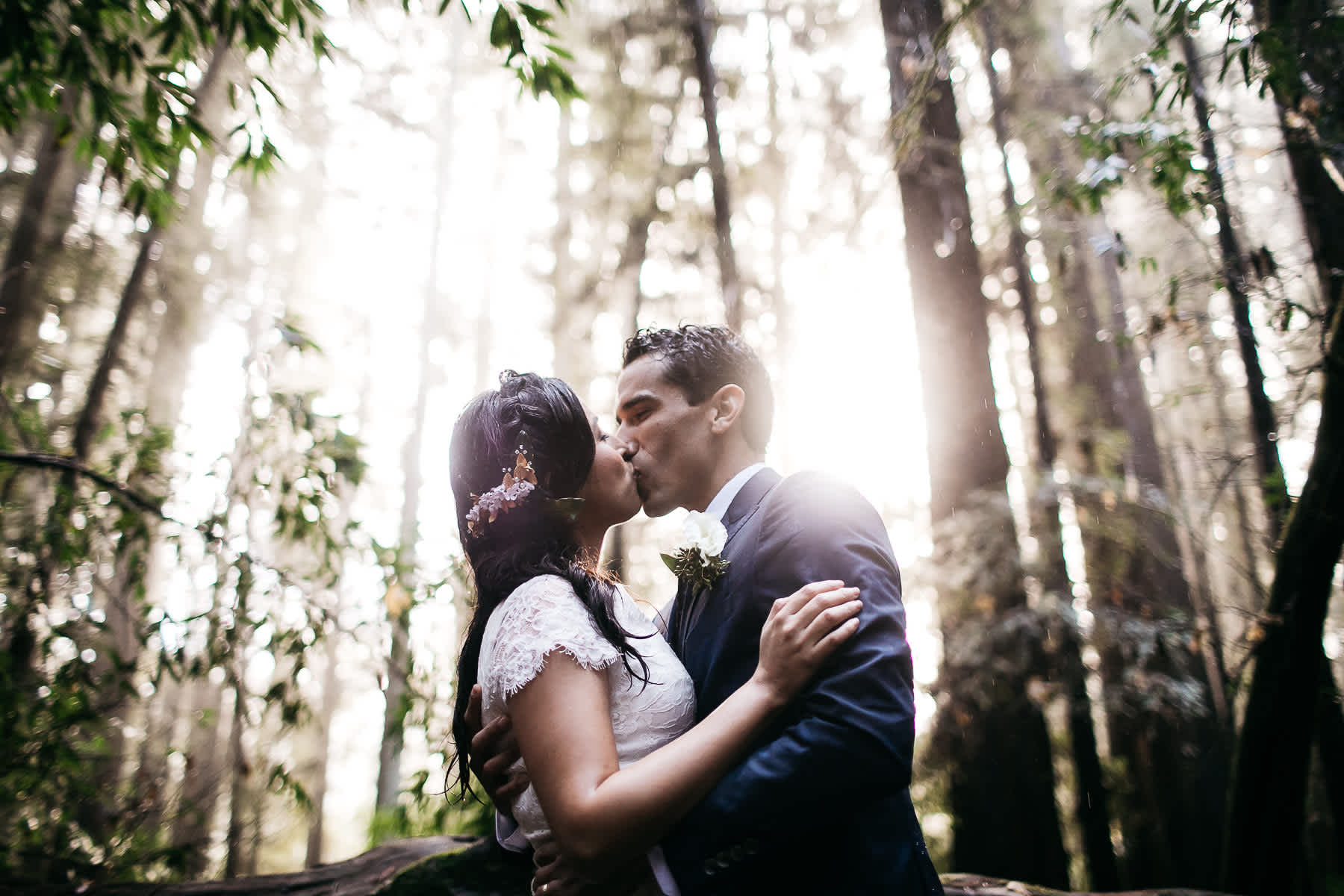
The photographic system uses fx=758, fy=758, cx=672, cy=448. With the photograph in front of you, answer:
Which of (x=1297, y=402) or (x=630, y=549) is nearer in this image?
(x=1297, y=402)

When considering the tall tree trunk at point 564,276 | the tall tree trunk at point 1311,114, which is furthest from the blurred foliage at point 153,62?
the tall tree trunk at point 564,276

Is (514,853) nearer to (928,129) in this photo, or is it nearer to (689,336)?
(689,336)

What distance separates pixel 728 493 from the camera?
2428 millimetres

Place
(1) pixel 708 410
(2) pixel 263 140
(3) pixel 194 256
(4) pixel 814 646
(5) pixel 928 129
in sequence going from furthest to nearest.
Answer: (3) pixel 194 256 < (5) pixel 928 129 < (2) pixel 263 140 < (1) pixel 708 410 < (4) pixel 814 646

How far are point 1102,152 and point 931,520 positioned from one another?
8.21 feet

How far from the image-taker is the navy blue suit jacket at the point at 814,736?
166cm

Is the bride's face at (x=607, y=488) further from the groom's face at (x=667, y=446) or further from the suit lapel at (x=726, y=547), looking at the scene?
the suit lapel at (x=726, y=547)

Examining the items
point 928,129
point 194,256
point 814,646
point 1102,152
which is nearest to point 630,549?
point 194,256

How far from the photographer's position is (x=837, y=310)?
34.9 feet

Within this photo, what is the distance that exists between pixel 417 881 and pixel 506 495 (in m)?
1.45

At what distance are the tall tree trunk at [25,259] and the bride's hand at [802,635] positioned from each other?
638 centimetres

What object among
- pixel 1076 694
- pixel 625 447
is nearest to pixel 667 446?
pixel 625 447

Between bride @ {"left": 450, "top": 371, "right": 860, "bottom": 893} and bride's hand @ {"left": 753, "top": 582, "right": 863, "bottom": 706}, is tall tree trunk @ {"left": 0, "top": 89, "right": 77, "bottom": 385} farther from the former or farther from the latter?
bride's hand @ {"left": 753, "top": 582, "right": 863, "bottom": 706}

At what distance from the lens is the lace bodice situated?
180 centimetres
